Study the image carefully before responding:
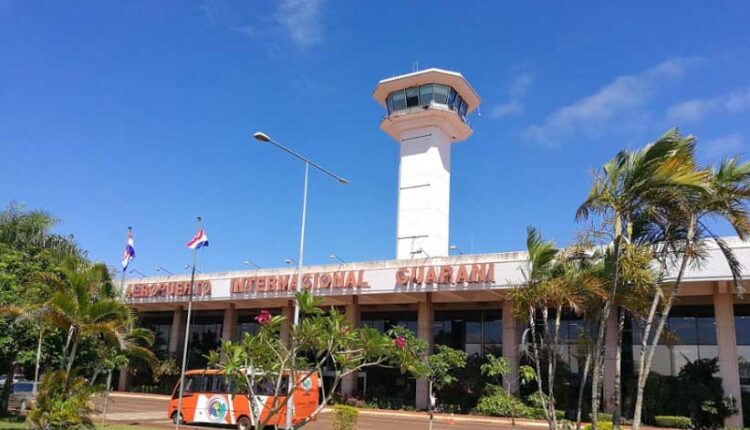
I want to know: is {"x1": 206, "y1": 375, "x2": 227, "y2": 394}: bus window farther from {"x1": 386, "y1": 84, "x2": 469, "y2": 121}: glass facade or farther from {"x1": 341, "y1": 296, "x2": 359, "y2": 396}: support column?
{"x1": 386, "y1": 84, "x2": 469, "y2": 121}: glass facade

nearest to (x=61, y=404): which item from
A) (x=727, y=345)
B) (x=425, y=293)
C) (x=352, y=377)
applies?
(x=425, y=293)

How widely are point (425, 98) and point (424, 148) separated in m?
3.57

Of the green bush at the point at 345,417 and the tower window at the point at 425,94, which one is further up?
the tower window at the point at 425,94

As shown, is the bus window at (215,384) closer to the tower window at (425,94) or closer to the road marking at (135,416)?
the road marking at (135,416)

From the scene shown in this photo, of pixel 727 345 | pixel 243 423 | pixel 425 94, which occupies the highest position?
pixel 425 94

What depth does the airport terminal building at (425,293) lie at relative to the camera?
3031 cm

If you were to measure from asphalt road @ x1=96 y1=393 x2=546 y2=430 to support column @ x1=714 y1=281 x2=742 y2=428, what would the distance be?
8.85 meters

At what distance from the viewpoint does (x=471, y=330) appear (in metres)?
36.9

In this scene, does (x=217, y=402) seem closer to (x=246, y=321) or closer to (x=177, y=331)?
(x=246, y=321)

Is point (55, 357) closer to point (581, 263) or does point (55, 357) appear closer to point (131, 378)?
point (581, 263)

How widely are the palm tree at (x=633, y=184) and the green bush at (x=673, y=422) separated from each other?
718 inches

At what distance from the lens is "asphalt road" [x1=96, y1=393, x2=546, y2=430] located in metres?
24.3

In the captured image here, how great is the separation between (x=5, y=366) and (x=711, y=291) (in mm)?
31037

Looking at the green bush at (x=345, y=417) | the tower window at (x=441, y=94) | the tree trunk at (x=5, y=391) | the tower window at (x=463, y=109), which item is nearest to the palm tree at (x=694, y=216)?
the green bush at (x=345, y=417)
